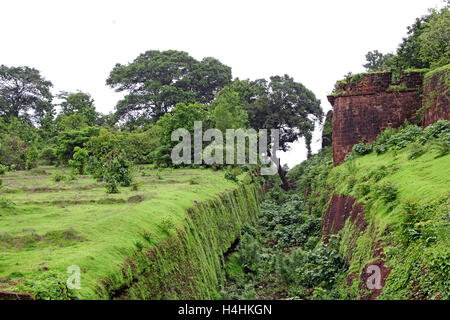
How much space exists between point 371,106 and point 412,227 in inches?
556

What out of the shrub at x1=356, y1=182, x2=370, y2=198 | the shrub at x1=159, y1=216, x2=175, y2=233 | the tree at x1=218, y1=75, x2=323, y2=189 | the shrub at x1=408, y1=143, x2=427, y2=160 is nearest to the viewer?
the shrub at x1=159, y1=216, x2=175, y2=233

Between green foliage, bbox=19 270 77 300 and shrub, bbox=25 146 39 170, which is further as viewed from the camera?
shrub, bbox=25 146 39 170

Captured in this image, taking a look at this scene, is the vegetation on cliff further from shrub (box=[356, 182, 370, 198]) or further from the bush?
the bush

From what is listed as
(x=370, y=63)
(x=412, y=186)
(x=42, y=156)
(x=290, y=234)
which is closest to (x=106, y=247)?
(x=412, y=186)

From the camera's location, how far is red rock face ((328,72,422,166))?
61.5 ft

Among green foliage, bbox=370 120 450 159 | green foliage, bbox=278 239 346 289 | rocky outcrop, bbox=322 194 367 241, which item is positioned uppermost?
green foliage, bbox=370 120 450 159

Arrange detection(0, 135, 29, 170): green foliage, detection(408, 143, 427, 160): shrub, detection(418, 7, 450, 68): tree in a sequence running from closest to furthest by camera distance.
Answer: detection(408, 143, 427, 160): shrub → detection(418, 7, 450, 68): tree → detection(0, 135, 29, 170): green foliage

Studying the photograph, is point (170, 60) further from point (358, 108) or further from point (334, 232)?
point (334, 232)

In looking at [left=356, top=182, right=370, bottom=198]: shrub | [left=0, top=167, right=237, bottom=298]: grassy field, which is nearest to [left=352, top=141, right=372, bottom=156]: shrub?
[left=356, top=182, right=370, bottom=198]: shrub

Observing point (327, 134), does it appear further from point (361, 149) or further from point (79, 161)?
point (79, 161)

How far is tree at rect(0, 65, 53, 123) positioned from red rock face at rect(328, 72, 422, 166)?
116 feet

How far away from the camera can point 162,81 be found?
42594 millimetres

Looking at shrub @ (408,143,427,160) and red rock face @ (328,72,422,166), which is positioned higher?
red rock face @ (328,72,422,166)

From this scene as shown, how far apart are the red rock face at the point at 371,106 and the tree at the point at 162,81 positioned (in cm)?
2266
